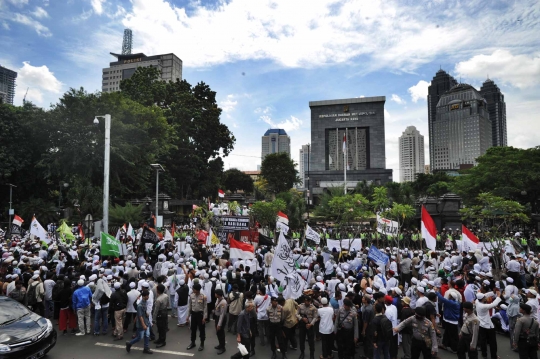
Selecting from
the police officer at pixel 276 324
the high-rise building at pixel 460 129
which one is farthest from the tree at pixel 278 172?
the high-rise building at pixel 460 129

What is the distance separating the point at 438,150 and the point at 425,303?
183 m

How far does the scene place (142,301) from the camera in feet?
27.0

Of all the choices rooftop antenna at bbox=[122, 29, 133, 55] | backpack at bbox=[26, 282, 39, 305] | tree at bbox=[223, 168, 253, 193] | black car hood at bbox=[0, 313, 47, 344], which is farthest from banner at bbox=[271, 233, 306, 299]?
rooftop antenna at bbox=[122, 29, 133, 55]

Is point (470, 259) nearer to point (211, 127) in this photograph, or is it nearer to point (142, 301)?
point (142, 301)

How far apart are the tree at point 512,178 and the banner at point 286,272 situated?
26.1 metres

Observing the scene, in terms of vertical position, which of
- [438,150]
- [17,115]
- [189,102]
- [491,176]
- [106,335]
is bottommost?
[106,335]

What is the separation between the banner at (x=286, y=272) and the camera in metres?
8.60

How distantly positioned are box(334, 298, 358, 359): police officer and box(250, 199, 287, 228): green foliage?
2107 cm

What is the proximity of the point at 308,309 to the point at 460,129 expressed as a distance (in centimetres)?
17785

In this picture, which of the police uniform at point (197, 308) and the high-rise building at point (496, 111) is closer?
the police uniform at point (197, 308)

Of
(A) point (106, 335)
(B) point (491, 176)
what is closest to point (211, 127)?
(B) point (491, 176)

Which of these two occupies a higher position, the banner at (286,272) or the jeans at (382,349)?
the banner at (286,272)

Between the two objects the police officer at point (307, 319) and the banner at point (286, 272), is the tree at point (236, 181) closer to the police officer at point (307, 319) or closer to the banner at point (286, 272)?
the banner at point (286, 272)

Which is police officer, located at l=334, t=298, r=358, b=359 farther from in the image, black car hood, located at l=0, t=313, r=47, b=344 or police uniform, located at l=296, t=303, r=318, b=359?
black car hood, located at l=0, t=313, r=47, b=344
